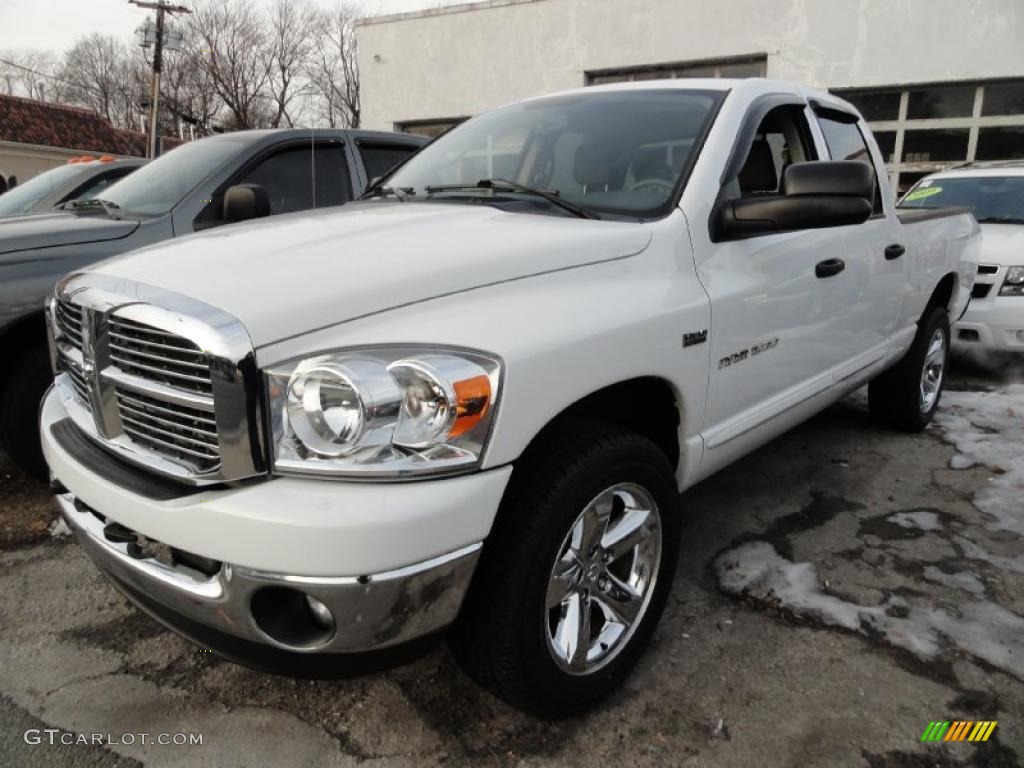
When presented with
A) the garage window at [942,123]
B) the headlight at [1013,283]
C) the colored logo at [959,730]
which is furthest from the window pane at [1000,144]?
the colored logo at [959,730]

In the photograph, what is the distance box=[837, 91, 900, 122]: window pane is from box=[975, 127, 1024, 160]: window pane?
1520 millimetres

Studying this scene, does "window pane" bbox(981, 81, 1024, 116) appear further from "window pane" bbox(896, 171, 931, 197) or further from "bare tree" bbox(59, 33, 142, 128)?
"bare tree" bbox(59, 33, 142, 128)

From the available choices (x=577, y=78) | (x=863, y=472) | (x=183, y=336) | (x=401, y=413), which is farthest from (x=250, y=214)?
(x=577, y=78)

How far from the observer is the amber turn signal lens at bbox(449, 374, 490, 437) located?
1.58 meters

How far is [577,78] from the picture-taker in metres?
16.0

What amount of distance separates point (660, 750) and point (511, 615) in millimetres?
628

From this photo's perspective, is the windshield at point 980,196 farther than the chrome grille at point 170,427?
Yes

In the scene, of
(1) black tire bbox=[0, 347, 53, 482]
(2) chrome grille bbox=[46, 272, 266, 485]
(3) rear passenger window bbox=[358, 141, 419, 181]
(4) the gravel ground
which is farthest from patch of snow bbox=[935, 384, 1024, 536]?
(1) black tire bbox=[0, 347, 53, 482]

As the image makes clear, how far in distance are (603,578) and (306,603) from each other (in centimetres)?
86

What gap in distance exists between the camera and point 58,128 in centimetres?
3425

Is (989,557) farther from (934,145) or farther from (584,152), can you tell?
(934,145)

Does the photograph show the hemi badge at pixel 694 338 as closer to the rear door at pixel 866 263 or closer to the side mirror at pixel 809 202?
the side mirror at pixel 809 202

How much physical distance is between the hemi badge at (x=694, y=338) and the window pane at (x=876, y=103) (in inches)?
538

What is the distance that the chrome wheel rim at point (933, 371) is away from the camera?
4.47m
